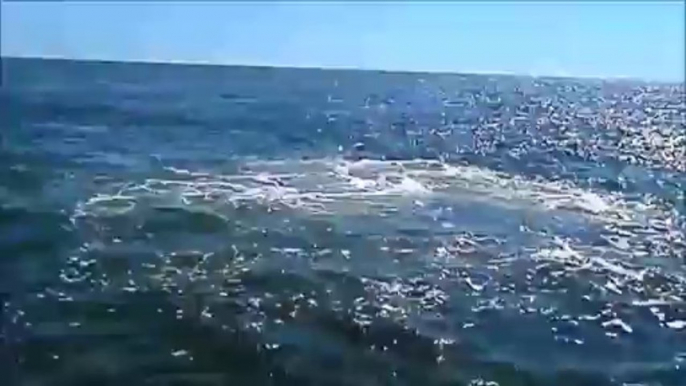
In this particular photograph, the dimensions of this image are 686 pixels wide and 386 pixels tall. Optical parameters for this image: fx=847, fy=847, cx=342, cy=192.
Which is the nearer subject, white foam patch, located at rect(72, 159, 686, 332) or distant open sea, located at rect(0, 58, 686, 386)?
distant open sea, located at rect(0, 58, 686, 386)

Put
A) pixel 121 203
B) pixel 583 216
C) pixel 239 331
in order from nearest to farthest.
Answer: pixel 239 331 → pixel 121 203 → pixel 583 216

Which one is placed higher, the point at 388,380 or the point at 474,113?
the point at 474,113

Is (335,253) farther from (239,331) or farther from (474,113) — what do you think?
(474,113)

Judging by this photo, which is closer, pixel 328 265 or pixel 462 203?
pixel 328 265

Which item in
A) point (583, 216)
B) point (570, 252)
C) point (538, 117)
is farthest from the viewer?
point (538, 117)

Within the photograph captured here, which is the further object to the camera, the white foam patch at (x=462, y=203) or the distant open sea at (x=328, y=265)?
the white foam patch at (x=462, y=203)

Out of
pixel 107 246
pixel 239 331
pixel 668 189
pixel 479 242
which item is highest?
pixel 668 189

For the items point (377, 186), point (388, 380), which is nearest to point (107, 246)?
point (388, 380)

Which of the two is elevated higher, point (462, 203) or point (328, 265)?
point (462, 203)
